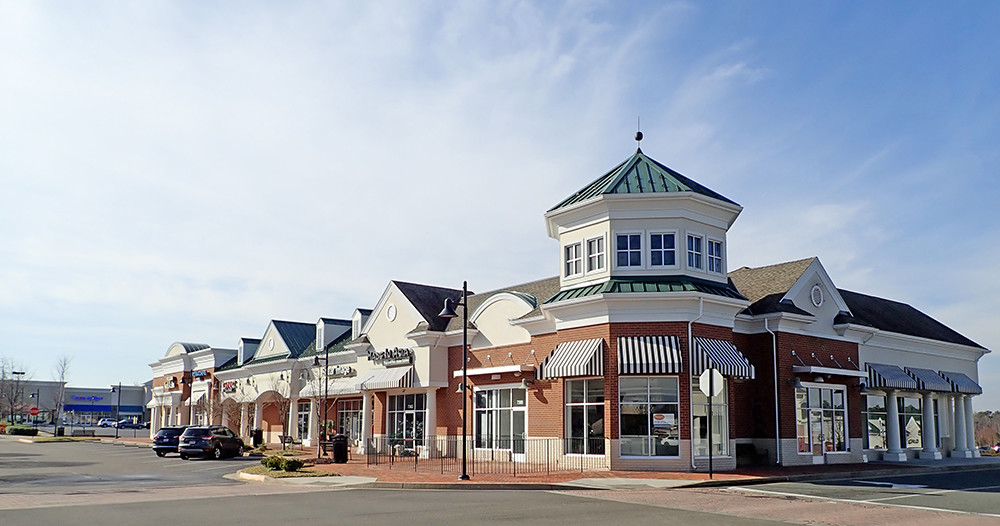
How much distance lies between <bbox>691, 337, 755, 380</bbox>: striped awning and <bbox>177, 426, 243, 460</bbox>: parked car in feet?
80.8

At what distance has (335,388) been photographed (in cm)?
4441

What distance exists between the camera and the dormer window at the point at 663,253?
29.3 meters

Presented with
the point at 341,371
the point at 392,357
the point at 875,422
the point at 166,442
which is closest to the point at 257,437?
the point at 166,442

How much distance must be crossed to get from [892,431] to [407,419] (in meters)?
21.7

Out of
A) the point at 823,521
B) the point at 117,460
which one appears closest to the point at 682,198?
the point at 823,521

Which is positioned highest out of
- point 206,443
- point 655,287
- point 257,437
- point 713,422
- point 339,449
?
point 655,287

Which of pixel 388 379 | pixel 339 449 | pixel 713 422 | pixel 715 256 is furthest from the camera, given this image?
pixel 388 379

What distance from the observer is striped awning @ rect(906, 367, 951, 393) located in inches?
1492

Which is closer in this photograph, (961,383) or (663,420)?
(663,420)

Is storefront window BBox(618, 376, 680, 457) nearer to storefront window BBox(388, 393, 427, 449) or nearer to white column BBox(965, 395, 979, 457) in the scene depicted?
storefront window BBox(388, 393, 427, 449)

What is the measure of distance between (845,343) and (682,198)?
11.0 meters

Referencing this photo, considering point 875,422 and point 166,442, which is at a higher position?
point 875,422

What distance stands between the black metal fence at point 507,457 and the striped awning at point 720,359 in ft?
13.8

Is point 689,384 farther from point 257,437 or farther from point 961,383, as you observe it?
point 257,437
